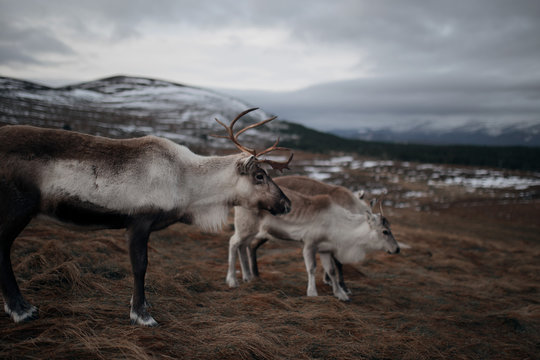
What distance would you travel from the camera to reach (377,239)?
7.56 m

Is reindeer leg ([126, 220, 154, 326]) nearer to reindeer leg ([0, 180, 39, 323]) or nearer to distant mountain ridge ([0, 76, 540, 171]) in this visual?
reindeer leg ([0, 180, 39, 323])

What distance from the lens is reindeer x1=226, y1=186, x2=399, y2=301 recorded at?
7098mm

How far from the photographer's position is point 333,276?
7098 mm

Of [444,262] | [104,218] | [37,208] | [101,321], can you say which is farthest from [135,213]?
[444,262]

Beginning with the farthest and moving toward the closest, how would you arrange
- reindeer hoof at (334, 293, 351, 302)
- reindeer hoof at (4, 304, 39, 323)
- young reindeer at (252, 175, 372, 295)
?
young reindeer at (252, 175, 372, 295) → reindeer hoof at (334, 293, 351, 302) → reindeer hoof at (4, 304, 39, 323)

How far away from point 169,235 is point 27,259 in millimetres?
5003

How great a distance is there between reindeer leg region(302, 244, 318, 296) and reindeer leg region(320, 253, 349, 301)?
341 millimetres

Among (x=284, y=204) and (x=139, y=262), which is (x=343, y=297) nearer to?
(x=284, y=204)

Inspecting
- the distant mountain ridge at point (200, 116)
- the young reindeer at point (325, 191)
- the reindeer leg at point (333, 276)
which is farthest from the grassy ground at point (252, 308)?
the distant mountain ridge at point (200, 116)

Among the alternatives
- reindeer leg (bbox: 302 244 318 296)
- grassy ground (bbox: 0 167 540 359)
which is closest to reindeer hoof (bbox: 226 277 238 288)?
grassy ground (bbox: 0 167 540 359)

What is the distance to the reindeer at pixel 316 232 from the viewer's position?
7.10 metres

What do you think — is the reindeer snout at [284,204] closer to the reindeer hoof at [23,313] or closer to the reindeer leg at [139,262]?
the reindeer leg at [139,262]

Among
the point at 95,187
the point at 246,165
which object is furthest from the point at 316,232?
the point at 95,187

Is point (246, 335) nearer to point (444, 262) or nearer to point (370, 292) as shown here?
point (370, 292)
